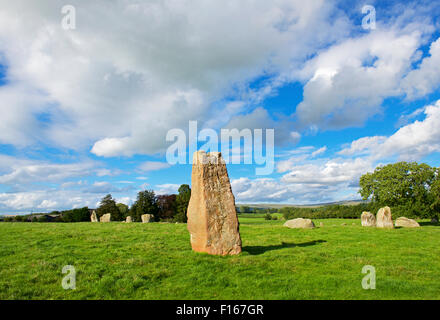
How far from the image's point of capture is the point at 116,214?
59.2 meters

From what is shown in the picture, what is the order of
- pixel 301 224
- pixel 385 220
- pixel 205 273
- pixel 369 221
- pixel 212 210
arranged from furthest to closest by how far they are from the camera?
pixel 369 221
pixel 301 224
pixel 385 220
pixel 212 210
pixel 205 273

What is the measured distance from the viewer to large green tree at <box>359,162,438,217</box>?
3722 centimetres

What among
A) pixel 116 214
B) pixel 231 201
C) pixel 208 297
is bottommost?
pixel 116 214

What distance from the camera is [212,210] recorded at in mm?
12172

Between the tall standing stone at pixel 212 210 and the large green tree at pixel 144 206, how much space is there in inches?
1928

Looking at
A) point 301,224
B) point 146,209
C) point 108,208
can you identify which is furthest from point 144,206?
point 301,224

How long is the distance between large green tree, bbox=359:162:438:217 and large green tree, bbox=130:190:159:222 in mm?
44534

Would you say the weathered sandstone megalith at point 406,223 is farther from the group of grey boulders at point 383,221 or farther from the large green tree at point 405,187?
the large green tree at point 405,187

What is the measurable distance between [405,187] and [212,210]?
126ft

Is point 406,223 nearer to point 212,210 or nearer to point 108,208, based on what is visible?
point 212,210

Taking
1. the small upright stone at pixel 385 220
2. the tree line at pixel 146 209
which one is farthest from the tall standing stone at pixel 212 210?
the tree line at pixel 146 209

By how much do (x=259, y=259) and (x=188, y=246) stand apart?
15.4 feet
